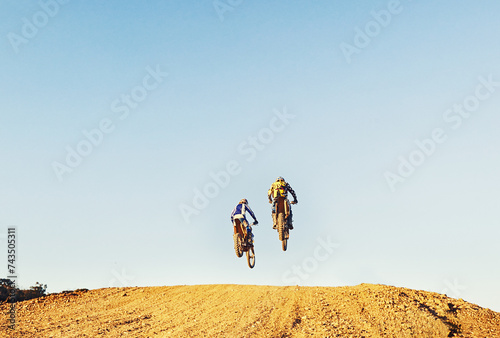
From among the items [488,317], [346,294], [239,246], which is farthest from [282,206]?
[488,317]

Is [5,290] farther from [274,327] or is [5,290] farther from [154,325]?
[274,327]

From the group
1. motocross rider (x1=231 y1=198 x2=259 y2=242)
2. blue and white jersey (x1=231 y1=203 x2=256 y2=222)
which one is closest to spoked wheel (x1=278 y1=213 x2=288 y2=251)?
motocross rider (x1=231 y1=198 x2=259 y2=242)

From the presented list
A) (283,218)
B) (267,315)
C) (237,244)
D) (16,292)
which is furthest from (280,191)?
(16,292)

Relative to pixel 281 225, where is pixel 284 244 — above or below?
below

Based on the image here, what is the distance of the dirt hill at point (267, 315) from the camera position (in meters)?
16.9

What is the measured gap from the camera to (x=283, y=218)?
21.5m

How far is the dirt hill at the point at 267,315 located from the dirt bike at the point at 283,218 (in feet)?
7.27

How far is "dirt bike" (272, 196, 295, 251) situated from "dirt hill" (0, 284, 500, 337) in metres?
2.21

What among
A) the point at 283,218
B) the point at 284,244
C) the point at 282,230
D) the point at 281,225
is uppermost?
the point at 283,218

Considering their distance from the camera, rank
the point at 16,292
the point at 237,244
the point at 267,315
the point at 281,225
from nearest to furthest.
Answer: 1. the point at 267,315
2. the point at 281,225
3. the point at 237,244
4. the point at 16,292

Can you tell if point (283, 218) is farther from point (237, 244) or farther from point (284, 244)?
point (237, 244)

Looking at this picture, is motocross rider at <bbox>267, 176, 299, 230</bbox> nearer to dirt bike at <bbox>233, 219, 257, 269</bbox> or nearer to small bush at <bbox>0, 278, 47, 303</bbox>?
dirt bike at <bbox>233, 219, 257, 269</bbox>

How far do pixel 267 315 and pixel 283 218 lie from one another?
15.8 feet

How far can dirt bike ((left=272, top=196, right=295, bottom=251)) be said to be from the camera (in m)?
21.4
